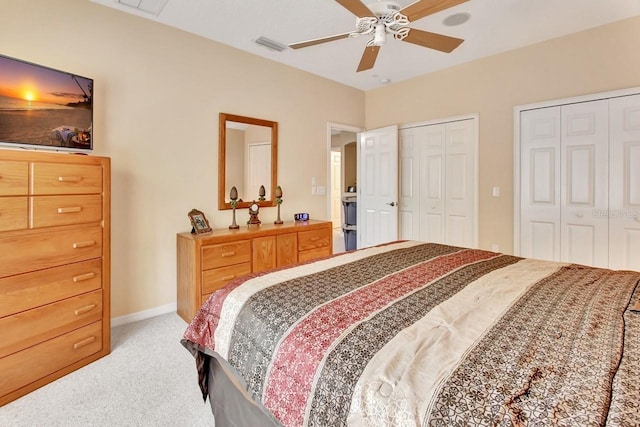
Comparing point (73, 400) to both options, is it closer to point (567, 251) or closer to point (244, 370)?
point (244, 370)

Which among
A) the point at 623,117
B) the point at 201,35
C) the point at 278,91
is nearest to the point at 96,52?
the point at 201,35

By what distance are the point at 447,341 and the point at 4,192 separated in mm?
2302

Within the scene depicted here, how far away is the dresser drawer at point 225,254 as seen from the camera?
285 cm

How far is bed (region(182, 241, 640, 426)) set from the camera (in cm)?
71

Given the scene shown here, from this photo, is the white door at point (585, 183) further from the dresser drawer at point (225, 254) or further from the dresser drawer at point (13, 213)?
the dresser drawer at point (13, 213)

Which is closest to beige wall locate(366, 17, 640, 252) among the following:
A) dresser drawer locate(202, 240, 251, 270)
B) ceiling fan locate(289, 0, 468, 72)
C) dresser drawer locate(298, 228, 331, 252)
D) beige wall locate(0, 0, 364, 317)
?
ceiling fan locate(289, 0, 468, 72)

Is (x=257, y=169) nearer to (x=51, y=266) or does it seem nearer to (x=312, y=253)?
(x=312, y=253)

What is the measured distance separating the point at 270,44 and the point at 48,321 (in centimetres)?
313

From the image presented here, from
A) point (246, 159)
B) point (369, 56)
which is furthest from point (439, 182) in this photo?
point (246, 159)

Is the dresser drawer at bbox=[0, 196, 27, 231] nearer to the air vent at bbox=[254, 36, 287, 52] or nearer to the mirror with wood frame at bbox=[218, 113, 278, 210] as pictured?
the mirror with wood frame at bbox=[218, 113, 278, 210]


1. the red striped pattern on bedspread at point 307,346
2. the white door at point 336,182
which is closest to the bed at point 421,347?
the red striped pattern on bedspread at point 307,346

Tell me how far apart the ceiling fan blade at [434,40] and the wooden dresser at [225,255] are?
2.13 metres

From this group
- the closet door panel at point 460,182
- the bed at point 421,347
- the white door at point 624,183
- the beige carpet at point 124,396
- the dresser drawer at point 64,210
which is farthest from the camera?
the closet door panel at point 460,182

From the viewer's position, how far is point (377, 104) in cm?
505
